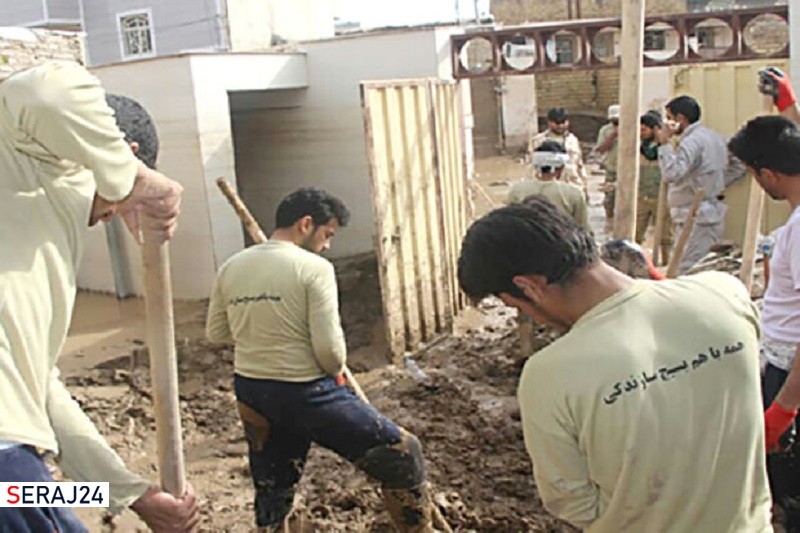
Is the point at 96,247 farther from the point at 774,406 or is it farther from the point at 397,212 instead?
the point at 774,406

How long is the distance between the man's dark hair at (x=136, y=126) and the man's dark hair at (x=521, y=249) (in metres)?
0.91

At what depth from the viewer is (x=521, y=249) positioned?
183 cm

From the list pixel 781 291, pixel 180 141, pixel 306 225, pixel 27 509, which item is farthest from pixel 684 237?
pixel 27 509

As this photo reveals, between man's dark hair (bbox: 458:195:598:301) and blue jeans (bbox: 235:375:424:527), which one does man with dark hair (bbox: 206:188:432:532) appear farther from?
man's dark hair (bbox: 458:195:598:301)

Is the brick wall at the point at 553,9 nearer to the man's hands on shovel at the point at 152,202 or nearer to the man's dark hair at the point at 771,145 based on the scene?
the man's dark hair at the point at 771,145

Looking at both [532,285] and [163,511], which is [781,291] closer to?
[532,285]

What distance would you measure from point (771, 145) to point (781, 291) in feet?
1.77

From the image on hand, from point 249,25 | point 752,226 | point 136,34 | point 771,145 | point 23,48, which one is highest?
point 136,34

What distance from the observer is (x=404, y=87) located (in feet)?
22.8

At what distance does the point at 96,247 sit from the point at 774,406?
27.9ft

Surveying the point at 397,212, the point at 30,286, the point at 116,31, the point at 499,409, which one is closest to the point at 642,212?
the point at 397,212

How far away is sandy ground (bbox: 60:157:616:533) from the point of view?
4.49 metres

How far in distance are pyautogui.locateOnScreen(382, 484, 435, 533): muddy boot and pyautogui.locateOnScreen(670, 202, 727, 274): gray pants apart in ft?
13.9

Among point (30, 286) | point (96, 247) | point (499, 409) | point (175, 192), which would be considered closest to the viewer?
point (30, 286)
